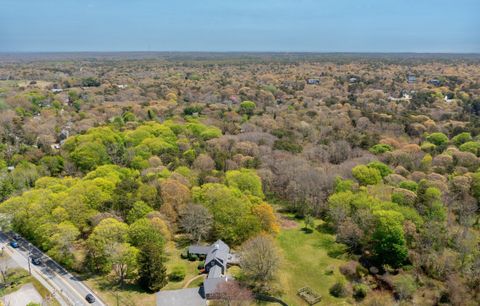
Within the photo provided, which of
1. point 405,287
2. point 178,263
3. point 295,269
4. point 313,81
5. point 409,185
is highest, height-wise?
point 313,81

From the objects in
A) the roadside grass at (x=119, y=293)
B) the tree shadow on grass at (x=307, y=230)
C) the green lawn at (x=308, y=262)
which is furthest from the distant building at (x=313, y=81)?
the roadside grass at (x=119, y=293)

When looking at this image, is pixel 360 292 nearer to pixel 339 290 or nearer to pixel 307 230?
pixel 339 290

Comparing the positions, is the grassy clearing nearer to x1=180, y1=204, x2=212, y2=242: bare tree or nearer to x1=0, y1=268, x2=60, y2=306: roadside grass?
x1=0, y1=268, x2=60, y2=306: roadside grass

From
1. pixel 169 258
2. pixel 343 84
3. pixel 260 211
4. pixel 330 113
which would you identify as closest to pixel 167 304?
pixel 169 258

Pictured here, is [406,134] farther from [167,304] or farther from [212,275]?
[167,304]

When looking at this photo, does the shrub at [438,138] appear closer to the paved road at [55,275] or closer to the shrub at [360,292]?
the shrub at [360,292]

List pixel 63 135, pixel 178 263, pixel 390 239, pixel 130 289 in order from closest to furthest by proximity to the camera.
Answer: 1. pixel 130 289
2. pixel 390 239
3. pixel 178 263
4. pixel 63 135

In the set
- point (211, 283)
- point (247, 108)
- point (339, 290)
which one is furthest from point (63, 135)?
point (339, 290)
